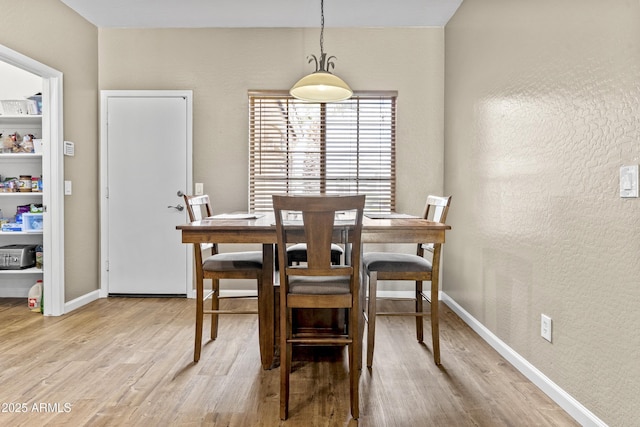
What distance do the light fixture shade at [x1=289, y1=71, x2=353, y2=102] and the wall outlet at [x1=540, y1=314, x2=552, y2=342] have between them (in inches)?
73.2

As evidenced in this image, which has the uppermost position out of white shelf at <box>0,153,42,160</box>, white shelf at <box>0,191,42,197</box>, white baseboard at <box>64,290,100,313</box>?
white shelf at <box>0,153,42,160</box>

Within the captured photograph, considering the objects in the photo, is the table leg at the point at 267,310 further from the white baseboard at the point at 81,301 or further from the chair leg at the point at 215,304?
the white baseboard at the point at 81,301

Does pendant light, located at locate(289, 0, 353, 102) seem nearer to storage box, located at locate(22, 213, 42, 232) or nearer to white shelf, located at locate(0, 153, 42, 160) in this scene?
white shelf, located at locate(0, 153, 42, 160)

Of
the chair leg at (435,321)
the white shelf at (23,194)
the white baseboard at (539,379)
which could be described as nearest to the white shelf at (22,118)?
the white shelf at (23,194)

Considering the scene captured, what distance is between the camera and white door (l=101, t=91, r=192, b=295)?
388 cm

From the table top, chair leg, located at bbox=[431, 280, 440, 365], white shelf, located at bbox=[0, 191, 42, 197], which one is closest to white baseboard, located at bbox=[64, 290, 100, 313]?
white shelf, located at bbox=[0, 191, 42, 197]

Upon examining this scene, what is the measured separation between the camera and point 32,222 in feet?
11.8

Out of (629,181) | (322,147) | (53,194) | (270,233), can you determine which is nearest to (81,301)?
(53,194)

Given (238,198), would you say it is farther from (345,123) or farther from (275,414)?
(275,414)

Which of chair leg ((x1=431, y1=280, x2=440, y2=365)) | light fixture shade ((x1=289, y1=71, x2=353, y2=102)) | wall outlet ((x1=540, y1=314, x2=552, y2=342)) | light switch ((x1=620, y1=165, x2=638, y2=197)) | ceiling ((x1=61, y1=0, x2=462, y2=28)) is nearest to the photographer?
light switch ((x1=620, y1=165, x2=638, y2=197))

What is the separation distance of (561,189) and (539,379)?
1022 mm

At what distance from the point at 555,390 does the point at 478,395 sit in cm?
37

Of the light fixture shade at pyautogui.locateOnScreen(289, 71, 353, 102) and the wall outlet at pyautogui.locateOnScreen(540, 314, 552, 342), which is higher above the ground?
the light fixture shade at pyautogui.locateOnScreen(289, 71, 353, 102)

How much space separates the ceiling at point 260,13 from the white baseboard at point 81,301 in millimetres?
2647
